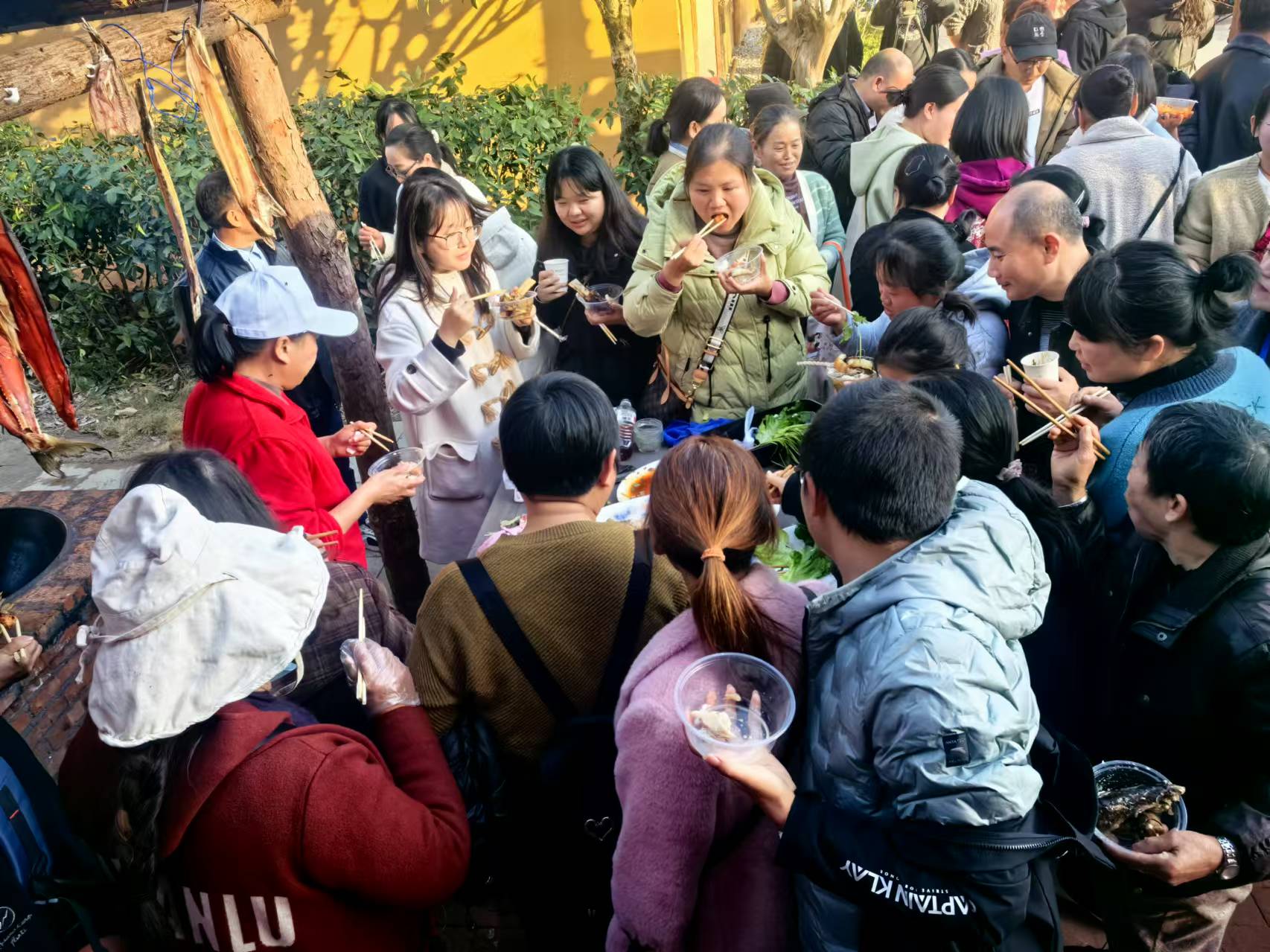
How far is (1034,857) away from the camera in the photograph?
5.29 ft

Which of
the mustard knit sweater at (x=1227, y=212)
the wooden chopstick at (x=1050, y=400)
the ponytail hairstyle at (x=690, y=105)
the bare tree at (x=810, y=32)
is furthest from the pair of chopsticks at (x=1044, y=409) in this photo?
the bare tree at (x=810, y=32)

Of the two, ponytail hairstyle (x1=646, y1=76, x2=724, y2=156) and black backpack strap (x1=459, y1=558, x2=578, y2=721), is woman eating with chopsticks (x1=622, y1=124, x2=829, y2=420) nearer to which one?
ponytail hairstyle (x1=646, y1=76, x2=724, y2=156)

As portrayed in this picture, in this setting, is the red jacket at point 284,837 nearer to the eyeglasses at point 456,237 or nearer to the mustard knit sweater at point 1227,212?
the eyeglasses at point 456,237

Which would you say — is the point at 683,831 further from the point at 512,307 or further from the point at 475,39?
the point at 475,39

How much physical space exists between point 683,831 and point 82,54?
307 centimetres

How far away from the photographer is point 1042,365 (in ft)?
9.49

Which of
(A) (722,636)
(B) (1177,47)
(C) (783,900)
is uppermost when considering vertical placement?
(B) (1177,47)

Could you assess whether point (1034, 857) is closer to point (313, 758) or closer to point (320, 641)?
point (313, 758)

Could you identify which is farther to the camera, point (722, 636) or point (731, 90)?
point (731, 90)

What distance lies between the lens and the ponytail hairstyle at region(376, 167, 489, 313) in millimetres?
3578

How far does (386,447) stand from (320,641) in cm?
172

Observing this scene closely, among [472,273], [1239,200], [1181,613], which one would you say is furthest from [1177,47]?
[1181,613]

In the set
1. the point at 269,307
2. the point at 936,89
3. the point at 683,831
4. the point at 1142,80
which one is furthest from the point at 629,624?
the point at 1142,80

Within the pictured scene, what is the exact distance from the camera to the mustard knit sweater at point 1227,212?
3.98 m
